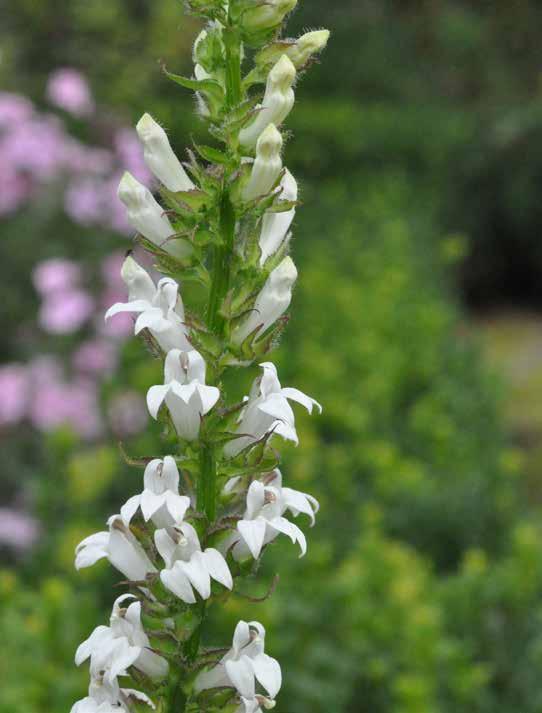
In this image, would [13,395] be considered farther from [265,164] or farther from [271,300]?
[265,164]

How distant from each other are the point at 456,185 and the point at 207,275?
1228 centimetres

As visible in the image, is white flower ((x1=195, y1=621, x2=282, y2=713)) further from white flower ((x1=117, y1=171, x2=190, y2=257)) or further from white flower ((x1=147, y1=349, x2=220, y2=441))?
white flower ((x1=117, y1=171, x2=190, y2=257))

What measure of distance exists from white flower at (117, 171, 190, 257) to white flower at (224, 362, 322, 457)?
197 mm

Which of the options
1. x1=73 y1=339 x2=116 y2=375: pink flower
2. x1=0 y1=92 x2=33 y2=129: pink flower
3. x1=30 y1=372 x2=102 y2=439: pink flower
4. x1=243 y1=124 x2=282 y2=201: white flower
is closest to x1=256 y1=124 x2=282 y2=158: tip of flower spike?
x1=243 y1=124 x2=282 y2=201: white flower

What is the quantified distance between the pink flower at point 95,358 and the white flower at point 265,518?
153 inches

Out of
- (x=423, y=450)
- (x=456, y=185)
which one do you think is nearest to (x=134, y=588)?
(x=423, y=450)

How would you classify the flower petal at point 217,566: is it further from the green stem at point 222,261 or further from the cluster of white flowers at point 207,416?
the green stem at point 222,261

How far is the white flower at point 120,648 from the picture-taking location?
54.7 inches

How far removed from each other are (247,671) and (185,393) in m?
0.36

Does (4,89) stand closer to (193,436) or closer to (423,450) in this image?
(423,450)

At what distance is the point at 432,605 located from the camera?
142 inches

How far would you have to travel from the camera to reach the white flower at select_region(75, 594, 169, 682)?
4.56ft

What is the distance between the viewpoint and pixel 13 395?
4.96 meters

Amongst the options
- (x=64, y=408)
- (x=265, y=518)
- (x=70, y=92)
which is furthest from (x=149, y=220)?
(x=70, y=92)
